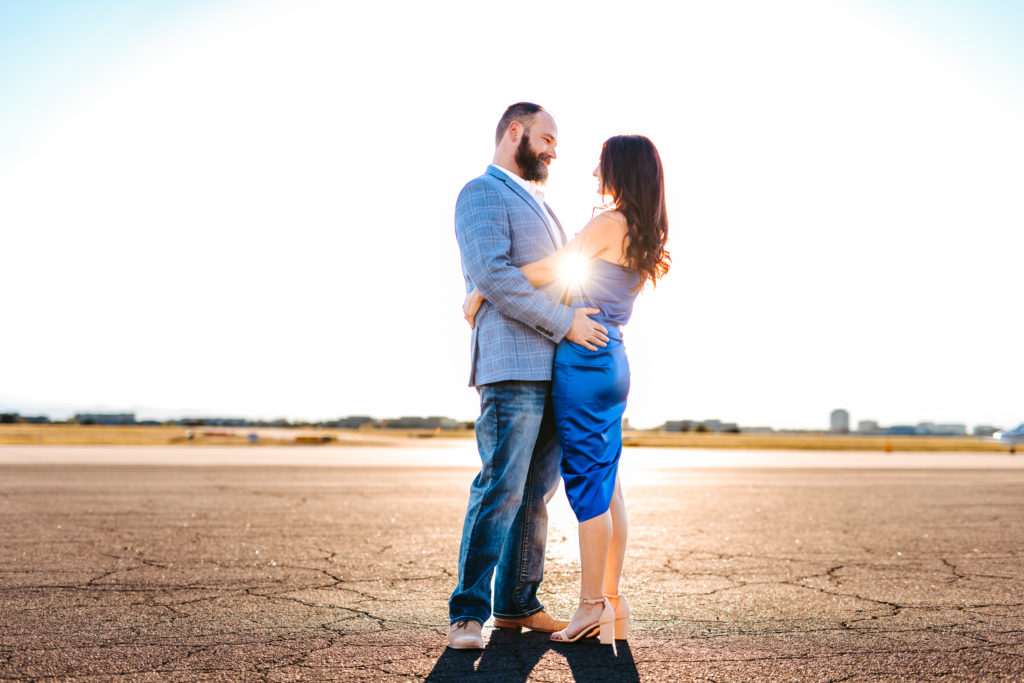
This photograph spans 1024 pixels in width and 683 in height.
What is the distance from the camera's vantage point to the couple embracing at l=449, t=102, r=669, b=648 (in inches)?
126

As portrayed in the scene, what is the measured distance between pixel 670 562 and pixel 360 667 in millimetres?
3238

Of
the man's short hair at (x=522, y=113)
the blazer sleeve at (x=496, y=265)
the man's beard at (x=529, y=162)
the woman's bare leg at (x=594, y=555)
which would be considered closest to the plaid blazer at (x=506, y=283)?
the blazer sleeve at (x=496, y=265)

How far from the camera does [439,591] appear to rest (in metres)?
4.53

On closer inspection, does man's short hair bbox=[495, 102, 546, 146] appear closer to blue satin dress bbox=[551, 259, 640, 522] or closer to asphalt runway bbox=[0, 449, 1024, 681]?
blue satin dress bbox=[551, 259, 640, 522]

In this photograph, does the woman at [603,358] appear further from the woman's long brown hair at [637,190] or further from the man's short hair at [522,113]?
the man's short hair at [522,113]

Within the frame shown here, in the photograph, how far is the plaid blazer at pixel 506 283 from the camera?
3146 mm

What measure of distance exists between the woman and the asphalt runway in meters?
0.30

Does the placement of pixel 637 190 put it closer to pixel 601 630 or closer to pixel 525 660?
pixel 601 630

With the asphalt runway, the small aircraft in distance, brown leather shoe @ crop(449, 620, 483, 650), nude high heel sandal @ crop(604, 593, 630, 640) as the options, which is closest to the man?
brown leather shoe @ crop(449, 620, 483, 650)

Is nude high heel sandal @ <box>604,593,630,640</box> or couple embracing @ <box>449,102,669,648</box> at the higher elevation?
couple embracing @ <box>449,102,669,648</box>

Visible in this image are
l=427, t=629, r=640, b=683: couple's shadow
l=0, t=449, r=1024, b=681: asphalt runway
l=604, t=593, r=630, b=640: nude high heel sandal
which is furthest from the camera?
l=604, t=593, r=630, b=640: nude high heel sandal

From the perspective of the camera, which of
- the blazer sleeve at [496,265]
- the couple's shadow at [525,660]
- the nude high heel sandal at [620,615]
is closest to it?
the couple's shadow at [525,660]

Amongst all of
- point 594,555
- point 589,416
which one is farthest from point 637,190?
point 594,555

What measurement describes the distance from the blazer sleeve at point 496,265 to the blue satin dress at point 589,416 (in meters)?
0.16
